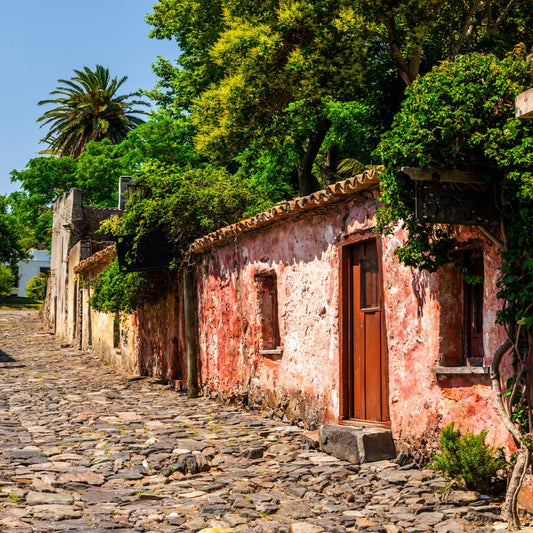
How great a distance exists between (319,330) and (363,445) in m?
2.13

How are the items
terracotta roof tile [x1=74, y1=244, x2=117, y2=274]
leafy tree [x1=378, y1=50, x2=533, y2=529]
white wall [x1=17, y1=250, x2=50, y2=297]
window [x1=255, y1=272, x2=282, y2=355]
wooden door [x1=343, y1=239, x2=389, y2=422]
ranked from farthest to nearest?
white wall [x1=17, y1=250, x2=50, y2=297] < terracotta roof tile [x1=74, y1=244, x2=117, y2=274] < window [x1=255, y1=272, x2=282, y2=355] < wooden door [x1=343, y1=239, x2=389, y2=422] < leafy tree [x1=378, y1=50, x2=533, y2=529]

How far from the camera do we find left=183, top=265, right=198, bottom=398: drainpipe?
531 inches

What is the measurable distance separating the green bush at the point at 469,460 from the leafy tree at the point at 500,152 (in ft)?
1.19

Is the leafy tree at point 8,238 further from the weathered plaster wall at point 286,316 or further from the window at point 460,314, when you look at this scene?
the window at point 460,314

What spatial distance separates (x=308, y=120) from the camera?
1956cm

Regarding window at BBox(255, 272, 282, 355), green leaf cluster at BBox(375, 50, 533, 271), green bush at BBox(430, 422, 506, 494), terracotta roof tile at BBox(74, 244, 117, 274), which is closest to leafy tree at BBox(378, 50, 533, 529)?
green leaf cluster at BBox(375, 50, 533, 271)

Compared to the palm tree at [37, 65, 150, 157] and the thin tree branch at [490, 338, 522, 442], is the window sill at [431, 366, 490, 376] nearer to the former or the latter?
the thin tree branch at [490, 338, 522, 442]

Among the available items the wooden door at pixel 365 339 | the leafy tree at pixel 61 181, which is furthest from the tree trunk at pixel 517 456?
the leafy tree at pixel 61 181

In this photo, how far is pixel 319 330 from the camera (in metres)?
9.35

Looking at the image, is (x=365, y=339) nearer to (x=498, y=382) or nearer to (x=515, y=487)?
(x=498, y=382)

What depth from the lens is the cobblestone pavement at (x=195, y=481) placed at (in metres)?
5.76

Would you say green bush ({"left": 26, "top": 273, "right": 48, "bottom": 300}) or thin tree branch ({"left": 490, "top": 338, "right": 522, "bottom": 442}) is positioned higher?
green bush ({"left": 26, "top": 273, "right": 48, "bottom": 300})

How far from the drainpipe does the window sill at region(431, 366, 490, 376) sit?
717cm

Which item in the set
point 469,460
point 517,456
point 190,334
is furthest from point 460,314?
point 190,334
